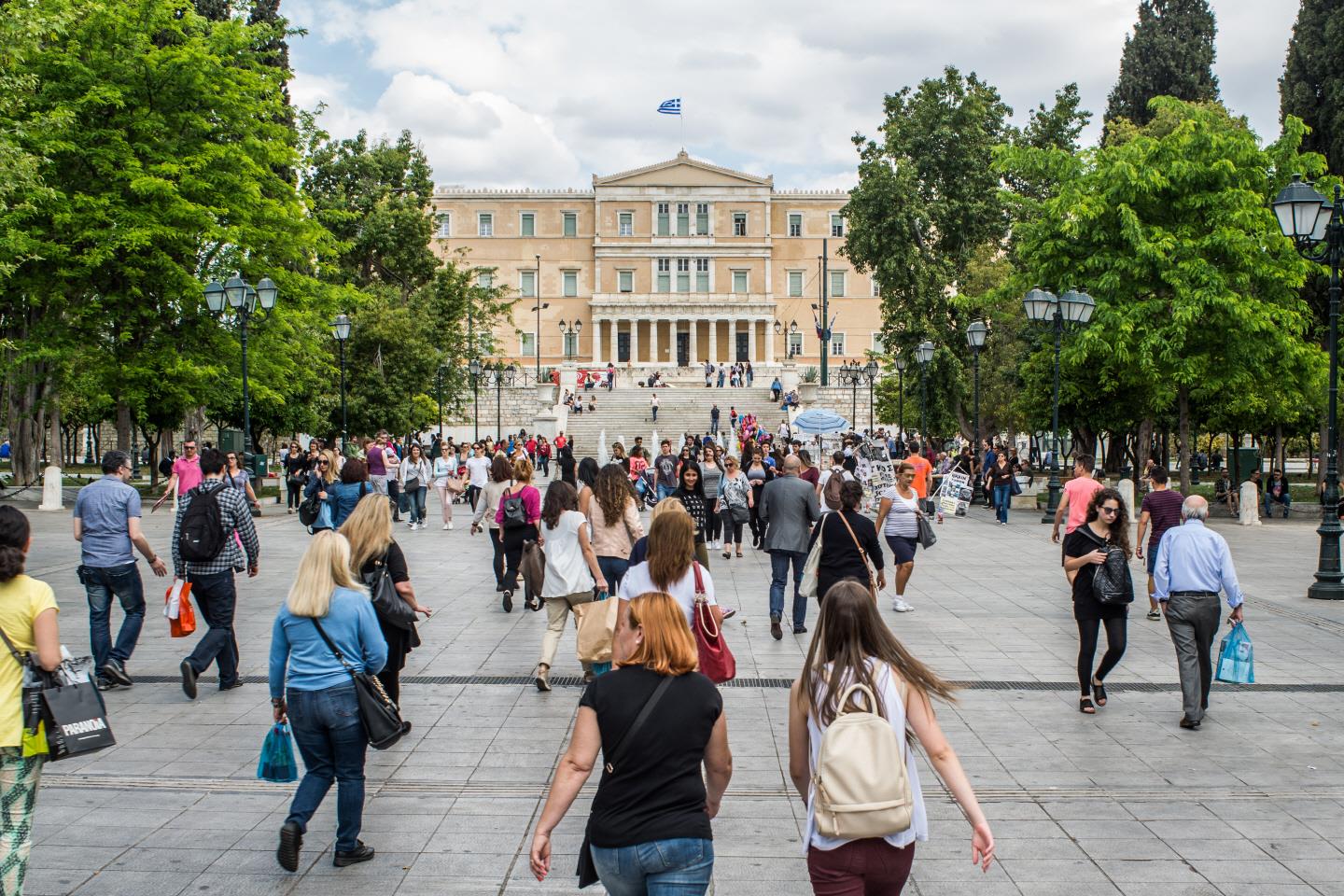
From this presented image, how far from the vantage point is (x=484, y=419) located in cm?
6372

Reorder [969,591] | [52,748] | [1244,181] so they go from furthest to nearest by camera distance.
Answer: [1244,181] < [969,591] < [52,748]

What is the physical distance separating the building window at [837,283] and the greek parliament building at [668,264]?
102 millimetres

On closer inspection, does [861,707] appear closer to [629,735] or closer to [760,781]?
[629,735]

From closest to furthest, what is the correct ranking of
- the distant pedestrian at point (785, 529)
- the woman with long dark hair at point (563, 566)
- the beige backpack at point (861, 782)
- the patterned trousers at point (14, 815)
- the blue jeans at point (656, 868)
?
the beige backpack at point (861, 782), the blue jeans at point (656, 868), the patterned trousers at point (14, 815), the woman with long dark hair at point (563, 566), the distant pedestrian at point (785, 529)

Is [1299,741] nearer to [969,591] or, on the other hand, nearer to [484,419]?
[969,591]

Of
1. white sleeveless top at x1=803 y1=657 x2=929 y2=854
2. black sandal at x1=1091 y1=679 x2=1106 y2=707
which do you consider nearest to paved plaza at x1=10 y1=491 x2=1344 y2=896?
black sandal at x1=1091 y1=679 x2=1106 y2=707

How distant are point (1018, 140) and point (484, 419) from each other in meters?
33.0

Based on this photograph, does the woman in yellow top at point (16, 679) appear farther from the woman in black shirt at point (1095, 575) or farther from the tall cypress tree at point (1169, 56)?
the tall cypress tree at point (1169, 56)

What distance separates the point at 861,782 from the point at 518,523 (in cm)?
890

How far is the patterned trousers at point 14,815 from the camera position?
4.51 meters

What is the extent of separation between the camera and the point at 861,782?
130 inches

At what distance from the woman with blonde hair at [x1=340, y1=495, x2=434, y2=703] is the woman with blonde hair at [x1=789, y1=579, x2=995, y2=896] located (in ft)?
10.2

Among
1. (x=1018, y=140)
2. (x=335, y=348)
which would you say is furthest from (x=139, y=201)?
(x=1018, y=140)

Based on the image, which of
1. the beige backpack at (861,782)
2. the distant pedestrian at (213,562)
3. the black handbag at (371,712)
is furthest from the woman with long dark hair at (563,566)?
the beige backpack at (861,782)
